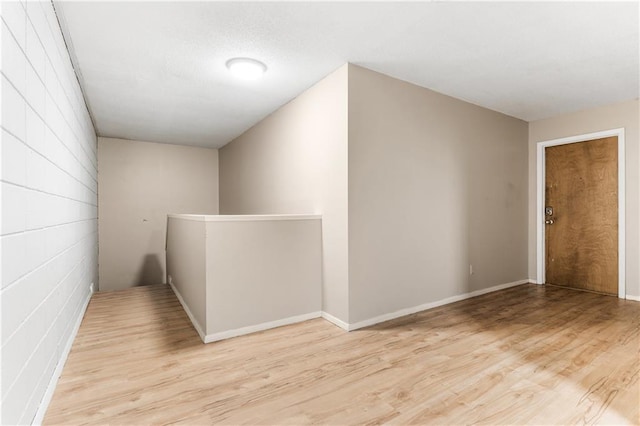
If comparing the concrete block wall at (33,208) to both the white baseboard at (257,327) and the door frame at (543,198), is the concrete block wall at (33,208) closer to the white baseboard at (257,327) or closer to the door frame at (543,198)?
the white baseboard at (257,327)

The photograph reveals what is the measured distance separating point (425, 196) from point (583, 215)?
7.84 ft

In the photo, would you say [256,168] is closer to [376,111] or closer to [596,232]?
[376,111]

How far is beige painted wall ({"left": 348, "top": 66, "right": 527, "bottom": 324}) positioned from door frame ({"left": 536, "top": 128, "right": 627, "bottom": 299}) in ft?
0.89

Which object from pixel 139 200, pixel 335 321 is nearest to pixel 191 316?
pixel 335 321

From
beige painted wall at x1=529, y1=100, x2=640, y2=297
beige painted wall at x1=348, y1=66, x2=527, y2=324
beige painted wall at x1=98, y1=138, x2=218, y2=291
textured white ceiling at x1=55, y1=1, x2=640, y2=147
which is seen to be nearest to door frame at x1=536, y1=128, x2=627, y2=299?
beige painted wall at x1=529, y1=100, x2=640, y2=297

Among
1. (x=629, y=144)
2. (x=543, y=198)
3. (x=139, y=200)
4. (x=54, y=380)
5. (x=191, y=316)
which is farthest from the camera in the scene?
(x=139, y=200)

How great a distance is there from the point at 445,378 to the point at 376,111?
2.23m

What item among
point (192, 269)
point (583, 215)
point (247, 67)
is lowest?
point (192, 269)

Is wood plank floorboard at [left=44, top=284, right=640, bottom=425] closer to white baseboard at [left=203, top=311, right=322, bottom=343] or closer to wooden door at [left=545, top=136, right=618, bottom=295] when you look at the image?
white baseboard at [left=203, top=311, right=322, bottom=343]

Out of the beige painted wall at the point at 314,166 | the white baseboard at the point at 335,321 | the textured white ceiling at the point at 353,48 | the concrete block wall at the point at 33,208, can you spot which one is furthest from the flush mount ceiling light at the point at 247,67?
the white baseboard at the point at 335,321

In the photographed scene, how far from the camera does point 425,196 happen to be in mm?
3322

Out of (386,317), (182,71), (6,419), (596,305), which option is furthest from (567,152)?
(6,419)

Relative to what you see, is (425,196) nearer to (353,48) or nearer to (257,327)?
(353,48)

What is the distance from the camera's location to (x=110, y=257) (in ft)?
17.6
